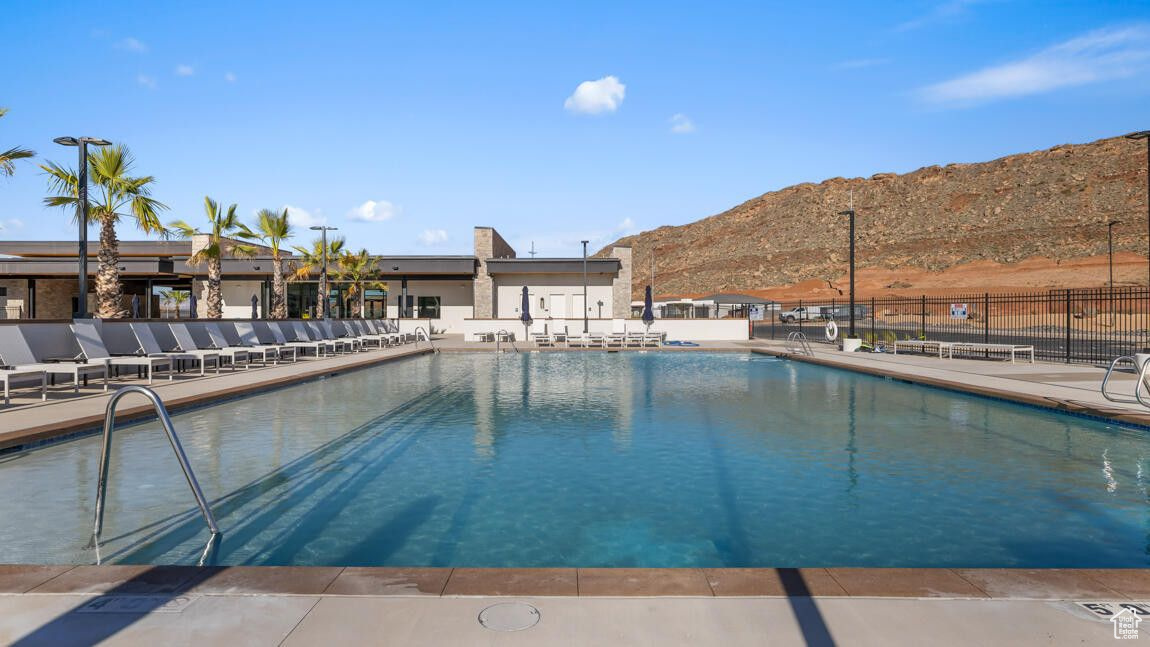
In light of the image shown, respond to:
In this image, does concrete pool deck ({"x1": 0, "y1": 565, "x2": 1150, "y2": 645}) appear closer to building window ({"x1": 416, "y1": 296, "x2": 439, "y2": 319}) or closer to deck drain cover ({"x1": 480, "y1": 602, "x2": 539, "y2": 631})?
deck drain cover ({"x1": 480, "y1": 602, "x2": 539, "y2": 631})

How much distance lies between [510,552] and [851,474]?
144 inches

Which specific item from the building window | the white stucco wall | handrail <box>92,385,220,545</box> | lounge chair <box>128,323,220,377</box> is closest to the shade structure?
the white stucco wall

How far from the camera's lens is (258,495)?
5.55m

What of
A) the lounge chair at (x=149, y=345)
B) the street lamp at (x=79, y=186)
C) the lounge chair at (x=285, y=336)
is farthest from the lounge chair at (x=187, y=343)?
the lounge chair at (x=285, y=336)

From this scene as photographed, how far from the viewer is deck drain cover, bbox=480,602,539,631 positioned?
2.80 m

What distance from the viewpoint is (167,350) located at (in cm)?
1449

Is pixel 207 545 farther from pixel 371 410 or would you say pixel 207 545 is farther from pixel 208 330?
pixel 208 330

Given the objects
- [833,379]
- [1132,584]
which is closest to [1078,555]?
[1132,584]

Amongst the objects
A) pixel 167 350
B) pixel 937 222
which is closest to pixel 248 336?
pixel 167 350

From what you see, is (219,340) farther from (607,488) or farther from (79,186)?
(607,488)

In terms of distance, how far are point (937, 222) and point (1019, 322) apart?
182 feet

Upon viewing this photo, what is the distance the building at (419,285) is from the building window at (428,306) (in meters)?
0.06

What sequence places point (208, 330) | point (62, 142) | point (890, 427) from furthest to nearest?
point (208, 330)
point (62, 142)
point (890, 427)

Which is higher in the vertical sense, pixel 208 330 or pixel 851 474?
pixel 208 330
